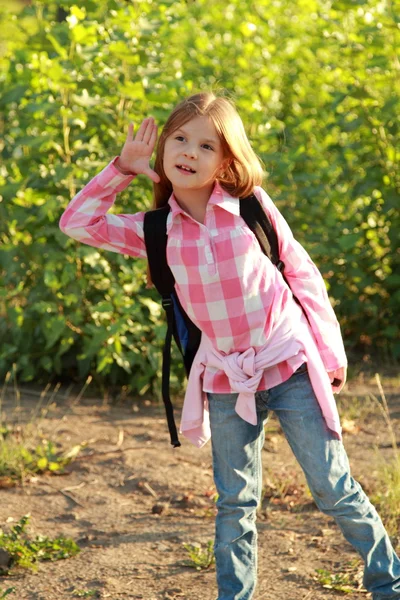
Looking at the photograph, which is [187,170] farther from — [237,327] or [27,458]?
[27,458]

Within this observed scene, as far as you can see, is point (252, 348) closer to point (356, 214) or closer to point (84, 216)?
point (84, 216)

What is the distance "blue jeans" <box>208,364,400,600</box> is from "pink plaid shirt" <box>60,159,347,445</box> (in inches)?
3.2

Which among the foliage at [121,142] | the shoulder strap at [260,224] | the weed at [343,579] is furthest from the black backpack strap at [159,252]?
the foliage at [121,142]

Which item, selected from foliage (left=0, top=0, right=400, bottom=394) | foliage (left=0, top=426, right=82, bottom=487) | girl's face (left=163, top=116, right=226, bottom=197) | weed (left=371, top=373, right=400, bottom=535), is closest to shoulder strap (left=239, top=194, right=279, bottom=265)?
girl's face (left=163, top=116, right=226, bottom=197)

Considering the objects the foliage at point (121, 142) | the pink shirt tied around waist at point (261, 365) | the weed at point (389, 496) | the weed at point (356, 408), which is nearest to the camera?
the pink shirt tied around waist at point (261, 365)

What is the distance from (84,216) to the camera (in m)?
2.73

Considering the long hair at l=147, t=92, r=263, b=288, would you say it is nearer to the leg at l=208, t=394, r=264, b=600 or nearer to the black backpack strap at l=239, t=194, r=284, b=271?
the black backpack strap at l=239, t=194, r=284, b=271

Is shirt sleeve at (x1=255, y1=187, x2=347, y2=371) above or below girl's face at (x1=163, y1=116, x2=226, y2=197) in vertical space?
below

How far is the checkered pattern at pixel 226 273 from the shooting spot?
2594 mm

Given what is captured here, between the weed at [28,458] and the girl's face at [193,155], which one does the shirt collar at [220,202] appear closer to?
the girl's face at [193,155]

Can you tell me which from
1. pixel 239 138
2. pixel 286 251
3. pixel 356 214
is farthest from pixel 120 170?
pixel 356 214

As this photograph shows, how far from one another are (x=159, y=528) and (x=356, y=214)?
276 cm

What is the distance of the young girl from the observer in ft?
8.52

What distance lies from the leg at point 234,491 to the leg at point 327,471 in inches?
4.6
